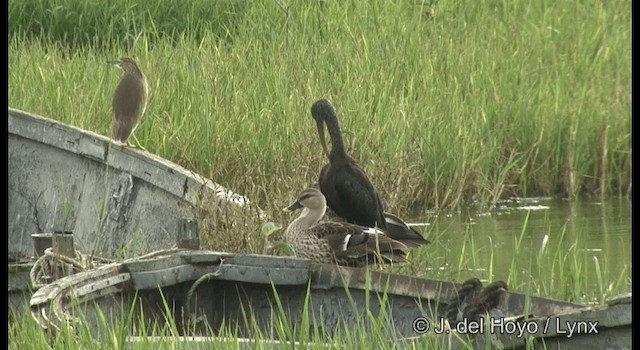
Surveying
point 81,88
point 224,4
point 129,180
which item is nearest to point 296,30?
point 224,4

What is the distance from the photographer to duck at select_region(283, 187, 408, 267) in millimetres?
6141

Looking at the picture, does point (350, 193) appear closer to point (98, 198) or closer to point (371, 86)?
point (98, 198)

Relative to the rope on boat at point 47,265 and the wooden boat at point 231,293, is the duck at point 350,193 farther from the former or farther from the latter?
the rope on boat at point 47,265

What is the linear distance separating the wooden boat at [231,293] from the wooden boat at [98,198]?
620 millimetres

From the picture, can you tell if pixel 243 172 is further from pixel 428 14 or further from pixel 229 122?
pixel 428 14

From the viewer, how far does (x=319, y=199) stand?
6.48 m

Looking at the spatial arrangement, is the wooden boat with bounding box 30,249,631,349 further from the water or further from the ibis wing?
the ibis wing

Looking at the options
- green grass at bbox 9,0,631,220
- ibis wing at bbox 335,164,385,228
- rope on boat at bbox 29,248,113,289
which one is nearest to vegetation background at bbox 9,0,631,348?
green grass at bbox 9,0,631,220

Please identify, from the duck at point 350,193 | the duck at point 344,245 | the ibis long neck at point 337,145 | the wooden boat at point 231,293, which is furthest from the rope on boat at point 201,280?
the ibis long neck at point 337,145

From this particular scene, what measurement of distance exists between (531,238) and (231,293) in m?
2.36

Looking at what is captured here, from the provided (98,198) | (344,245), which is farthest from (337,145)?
(98,198)

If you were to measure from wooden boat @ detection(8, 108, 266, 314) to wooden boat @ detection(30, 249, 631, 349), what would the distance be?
620 mm

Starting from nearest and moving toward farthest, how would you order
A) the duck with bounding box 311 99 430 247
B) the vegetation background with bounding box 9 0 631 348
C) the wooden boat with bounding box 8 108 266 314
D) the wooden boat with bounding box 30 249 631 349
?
the wooden boat with bounding box 30 249 631 349
the duck with bounding box 311 99 430 247
the wooden boat with bounding box 8 108 266 314
the vegetation background with bounding box 9 0 631 348
